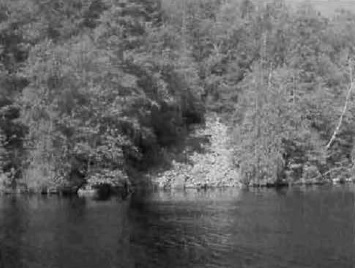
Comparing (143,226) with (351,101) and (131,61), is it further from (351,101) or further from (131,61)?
(351,101)

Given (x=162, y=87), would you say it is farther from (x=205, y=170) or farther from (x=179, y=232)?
(x=179, y=232)

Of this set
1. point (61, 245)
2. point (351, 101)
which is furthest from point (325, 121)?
point (61, 245)

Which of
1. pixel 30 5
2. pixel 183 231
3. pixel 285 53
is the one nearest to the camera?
pixel 183 231

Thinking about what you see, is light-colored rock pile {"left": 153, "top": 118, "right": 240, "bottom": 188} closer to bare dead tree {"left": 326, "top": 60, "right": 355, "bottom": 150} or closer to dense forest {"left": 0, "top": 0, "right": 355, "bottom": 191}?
dense forest {"left": 0, "top": 0, "right": 355, "bottom": 191}

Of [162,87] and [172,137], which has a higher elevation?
[162,87]

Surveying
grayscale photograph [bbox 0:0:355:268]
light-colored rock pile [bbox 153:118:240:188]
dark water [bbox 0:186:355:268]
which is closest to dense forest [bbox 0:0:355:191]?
grayscale photograph [bbox 0:0:355:268]

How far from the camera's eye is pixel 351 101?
305ft

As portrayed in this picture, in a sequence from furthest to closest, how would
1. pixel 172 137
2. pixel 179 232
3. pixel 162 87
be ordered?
1. pixel 172 137
2. pixel 162 87
3. pixel 179 232

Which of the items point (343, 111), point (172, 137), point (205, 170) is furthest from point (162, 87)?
point (343, 111)

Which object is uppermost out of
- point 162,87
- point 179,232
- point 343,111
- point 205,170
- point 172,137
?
point 162,87

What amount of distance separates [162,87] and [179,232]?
38924 mm

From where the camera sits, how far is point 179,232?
48.2 metres

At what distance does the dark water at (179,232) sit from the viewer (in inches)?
1526

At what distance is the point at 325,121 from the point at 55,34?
41.5 metres
